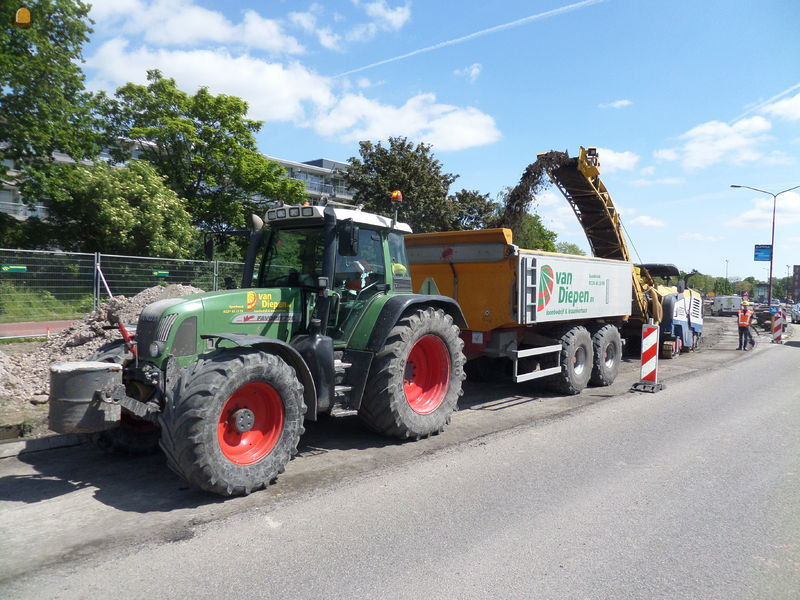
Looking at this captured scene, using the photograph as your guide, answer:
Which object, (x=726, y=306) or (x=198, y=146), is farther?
(x=726, y=306)

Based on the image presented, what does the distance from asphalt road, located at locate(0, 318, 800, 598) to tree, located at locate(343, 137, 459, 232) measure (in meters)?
17.1

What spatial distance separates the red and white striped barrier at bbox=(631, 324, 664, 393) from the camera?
32.2 feet

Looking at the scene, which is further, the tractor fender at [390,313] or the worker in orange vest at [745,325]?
the worker in orange vest at [745,325]

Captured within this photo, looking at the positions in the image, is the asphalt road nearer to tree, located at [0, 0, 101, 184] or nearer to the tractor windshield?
the tractor windshield

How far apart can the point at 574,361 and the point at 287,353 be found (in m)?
5.93

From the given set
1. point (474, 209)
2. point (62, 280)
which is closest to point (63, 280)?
point (62, 280)

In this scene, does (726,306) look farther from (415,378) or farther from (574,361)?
(415,378)

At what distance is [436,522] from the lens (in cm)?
419

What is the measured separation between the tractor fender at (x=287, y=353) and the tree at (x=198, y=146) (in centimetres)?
2058

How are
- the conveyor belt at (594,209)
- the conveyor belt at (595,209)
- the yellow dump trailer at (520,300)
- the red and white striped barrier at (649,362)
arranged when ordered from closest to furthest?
the yellow dump trailer at (520,300) → the red and white striped barrier at (649,362) → the conveyor belt at (595,209) → the conveyor belt at (594,209)

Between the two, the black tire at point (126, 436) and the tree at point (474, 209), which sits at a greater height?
the tree at point (474, 209)

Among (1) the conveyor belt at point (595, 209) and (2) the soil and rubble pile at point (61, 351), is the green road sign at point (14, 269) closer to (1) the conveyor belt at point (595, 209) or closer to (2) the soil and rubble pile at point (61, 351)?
(2) the soil and rubble pile at point (61, 351)

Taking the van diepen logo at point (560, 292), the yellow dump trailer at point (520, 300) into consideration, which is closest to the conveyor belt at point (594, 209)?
the yellow dump trailer at point (520, 300)

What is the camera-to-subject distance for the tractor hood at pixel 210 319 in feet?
15.9
